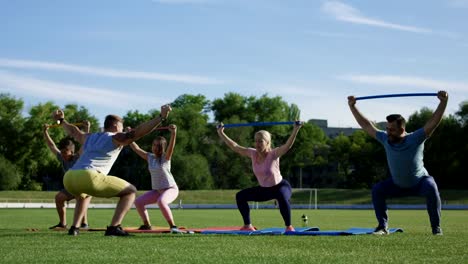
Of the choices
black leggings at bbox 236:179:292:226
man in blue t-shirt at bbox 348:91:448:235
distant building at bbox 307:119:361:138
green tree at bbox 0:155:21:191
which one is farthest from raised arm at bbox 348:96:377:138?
distant building at bbox 307:119:361:138

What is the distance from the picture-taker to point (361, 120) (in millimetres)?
12695

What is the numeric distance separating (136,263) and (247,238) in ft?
13.0

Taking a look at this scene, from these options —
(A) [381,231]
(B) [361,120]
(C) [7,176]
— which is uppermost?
(B) [361,120]

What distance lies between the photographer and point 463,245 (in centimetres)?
961

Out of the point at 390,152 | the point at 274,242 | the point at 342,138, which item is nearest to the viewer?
the point at 274,242

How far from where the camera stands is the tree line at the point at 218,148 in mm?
87500

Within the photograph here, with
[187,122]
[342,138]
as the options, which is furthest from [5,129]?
[342,138]

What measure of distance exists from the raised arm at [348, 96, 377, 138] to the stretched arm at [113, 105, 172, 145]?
11.9 feet

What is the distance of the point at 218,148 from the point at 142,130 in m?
88.3

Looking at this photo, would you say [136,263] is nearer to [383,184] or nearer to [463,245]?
[463,245]

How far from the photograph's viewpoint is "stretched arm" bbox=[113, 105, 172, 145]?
10.8 meters

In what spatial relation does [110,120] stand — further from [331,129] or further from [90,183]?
[331,129]

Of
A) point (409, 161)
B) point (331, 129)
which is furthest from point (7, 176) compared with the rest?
point (331, 129)

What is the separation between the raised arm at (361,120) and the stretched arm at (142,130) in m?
3.62
